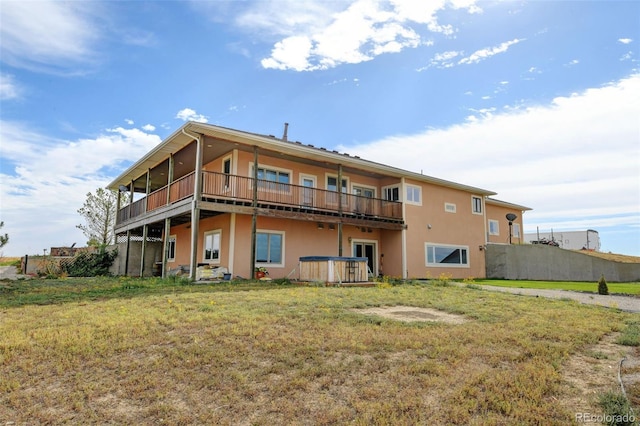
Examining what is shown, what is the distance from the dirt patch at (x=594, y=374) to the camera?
3357 mm

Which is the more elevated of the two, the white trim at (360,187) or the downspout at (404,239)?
the white trim at (360,187)

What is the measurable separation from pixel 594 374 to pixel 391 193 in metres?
17.0

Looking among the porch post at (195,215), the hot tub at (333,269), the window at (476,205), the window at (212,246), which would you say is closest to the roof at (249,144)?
the porch post at (195,215)

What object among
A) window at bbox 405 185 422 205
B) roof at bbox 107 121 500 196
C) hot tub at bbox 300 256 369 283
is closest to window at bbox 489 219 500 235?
roof at bbox 107 121 500 196

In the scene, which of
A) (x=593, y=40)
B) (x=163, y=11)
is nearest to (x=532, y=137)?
(x=593, y=40)

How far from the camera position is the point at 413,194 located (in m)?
20.7

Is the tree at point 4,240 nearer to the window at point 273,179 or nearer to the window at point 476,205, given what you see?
the window at point 273,179

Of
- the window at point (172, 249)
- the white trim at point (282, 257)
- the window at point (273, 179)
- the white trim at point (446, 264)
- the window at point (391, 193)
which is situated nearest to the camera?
the window at point (273, 179)

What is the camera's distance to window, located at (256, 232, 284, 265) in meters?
15.9

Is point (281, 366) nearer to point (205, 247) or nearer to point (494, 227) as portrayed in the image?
point (205, 247)

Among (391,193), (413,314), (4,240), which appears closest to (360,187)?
(391,193)

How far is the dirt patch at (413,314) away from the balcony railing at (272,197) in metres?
8.19

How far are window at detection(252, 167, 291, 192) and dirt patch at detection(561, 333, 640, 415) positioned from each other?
11.9 metres

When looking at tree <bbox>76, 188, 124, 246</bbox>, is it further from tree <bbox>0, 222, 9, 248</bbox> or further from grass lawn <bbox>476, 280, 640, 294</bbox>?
grass lawn <bbox>476, 280, 640, 294</bbox>
